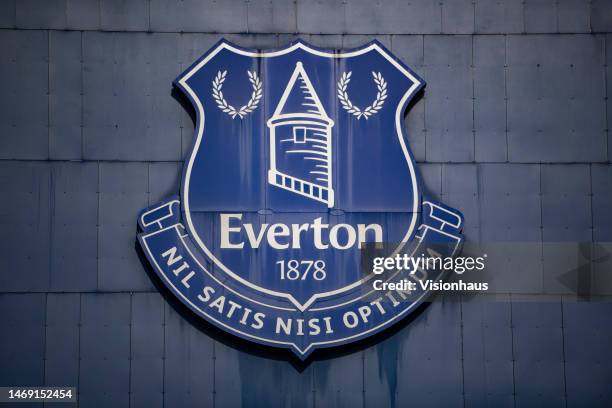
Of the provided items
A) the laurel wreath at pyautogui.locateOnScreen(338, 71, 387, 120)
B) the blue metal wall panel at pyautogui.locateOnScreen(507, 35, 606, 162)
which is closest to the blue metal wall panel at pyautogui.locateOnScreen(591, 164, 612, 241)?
the blue metal wall panel at pyautogui.locateOnScreen(507, 35, 606, 162)

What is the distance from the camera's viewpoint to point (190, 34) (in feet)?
33.9

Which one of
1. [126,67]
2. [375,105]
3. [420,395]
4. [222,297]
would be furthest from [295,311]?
[126,67]

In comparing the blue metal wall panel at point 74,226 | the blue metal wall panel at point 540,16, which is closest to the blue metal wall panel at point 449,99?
the blue metal wall panel at point 540,16

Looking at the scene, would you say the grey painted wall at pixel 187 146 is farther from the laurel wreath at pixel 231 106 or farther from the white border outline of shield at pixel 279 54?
the laurel wreath at pixel 231 106

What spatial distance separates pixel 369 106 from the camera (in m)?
10.2

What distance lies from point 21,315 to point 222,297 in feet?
6.98

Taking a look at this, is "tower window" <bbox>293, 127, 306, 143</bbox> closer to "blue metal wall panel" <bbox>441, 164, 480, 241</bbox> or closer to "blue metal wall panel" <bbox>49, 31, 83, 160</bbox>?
"blue metal wall panel" <bbox>441, 164, 480, 241</bbox>

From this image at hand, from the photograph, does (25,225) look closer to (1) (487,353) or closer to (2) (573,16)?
(1) (487,353)

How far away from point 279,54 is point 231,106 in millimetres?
785

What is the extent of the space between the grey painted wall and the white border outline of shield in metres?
0.19

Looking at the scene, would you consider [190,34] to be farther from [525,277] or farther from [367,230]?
[525,277]

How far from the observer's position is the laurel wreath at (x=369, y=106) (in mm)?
10164

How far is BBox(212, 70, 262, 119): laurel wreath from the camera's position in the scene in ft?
33.2

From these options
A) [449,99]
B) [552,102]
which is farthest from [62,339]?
[552,102]
